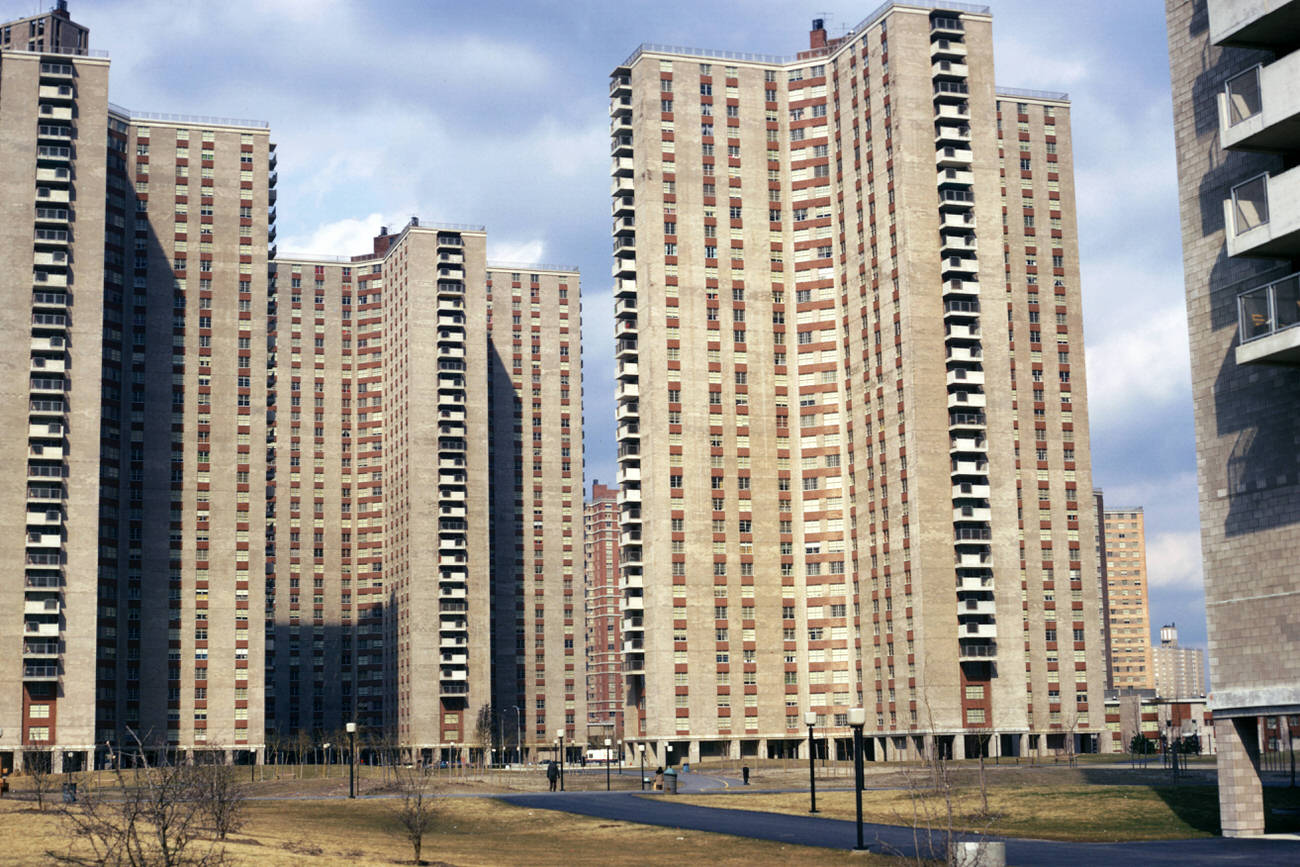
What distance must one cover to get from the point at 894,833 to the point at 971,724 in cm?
9403

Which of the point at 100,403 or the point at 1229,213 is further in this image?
the point at 100,403

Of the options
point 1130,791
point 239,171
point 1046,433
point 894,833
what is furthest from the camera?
point 239,171

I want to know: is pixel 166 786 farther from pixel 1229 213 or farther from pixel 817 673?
pixel 817 673

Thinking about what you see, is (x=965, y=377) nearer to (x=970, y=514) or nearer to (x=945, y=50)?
(x=970, y=514)

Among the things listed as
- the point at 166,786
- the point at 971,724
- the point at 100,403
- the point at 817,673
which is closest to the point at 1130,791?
the point at 166,786

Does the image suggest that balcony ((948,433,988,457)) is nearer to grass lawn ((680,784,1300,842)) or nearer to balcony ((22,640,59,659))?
grass lawn ((680,784,1300,842))

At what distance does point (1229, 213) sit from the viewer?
45281 mm

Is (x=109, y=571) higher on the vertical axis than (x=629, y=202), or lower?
lower

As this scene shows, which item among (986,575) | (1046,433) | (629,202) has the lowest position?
(986,575)

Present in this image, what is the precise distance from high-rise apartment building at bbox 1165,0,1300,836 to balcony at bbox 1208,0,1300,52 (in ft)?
0.17

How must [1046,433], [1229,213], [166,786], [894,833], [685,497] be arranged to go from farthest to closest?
[1046,433] → [685,497] → [894,833] → [1229,213] → [166,786]

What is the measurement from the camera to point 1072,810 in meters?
59.1

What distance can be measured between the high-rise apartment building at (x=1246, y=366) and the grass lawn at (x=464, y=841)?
42.7 feet

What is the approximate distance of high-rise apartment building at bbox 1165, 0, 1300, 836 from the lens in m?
43.8
